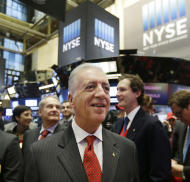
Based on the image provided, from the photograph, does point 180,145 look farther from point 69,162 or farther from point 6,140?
point 6,140

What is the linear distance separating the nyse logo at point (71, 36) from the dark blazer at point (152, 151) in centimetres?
553

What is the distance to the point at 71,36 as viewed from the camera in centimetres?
739

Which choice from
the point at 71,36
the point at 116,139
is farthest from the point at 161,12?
the point at 116,139

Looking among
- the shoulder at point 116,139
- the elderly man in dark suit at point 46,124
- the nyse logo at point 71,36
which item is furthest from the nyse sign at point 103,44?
the shoulder at point 116,139

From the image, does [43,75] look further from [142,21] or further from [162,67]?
[162,67]

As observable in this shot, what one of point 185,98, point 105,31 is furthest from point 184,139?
point 105,31

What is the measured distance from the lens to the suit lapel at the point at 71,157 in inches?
42.9

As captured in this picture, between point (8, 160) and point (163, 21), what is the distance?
7.24 m

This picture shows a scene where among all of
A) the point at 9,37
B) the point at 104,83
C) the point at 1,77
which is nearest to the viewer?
the point at 104,83

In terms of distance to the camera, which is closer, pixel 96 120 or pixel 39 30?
pixel 96 120

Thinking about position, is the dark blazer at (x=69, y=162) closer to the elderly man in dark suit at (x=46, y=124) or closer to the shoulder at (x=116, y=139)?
the shoulder at (x=116, y=139)

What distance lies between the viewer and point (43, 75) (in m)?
11.2

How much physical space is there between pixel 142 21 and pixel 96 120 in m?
7.68

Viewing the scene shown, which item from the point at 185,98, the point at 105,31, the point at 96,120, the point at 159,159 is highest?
the point at 105,31
